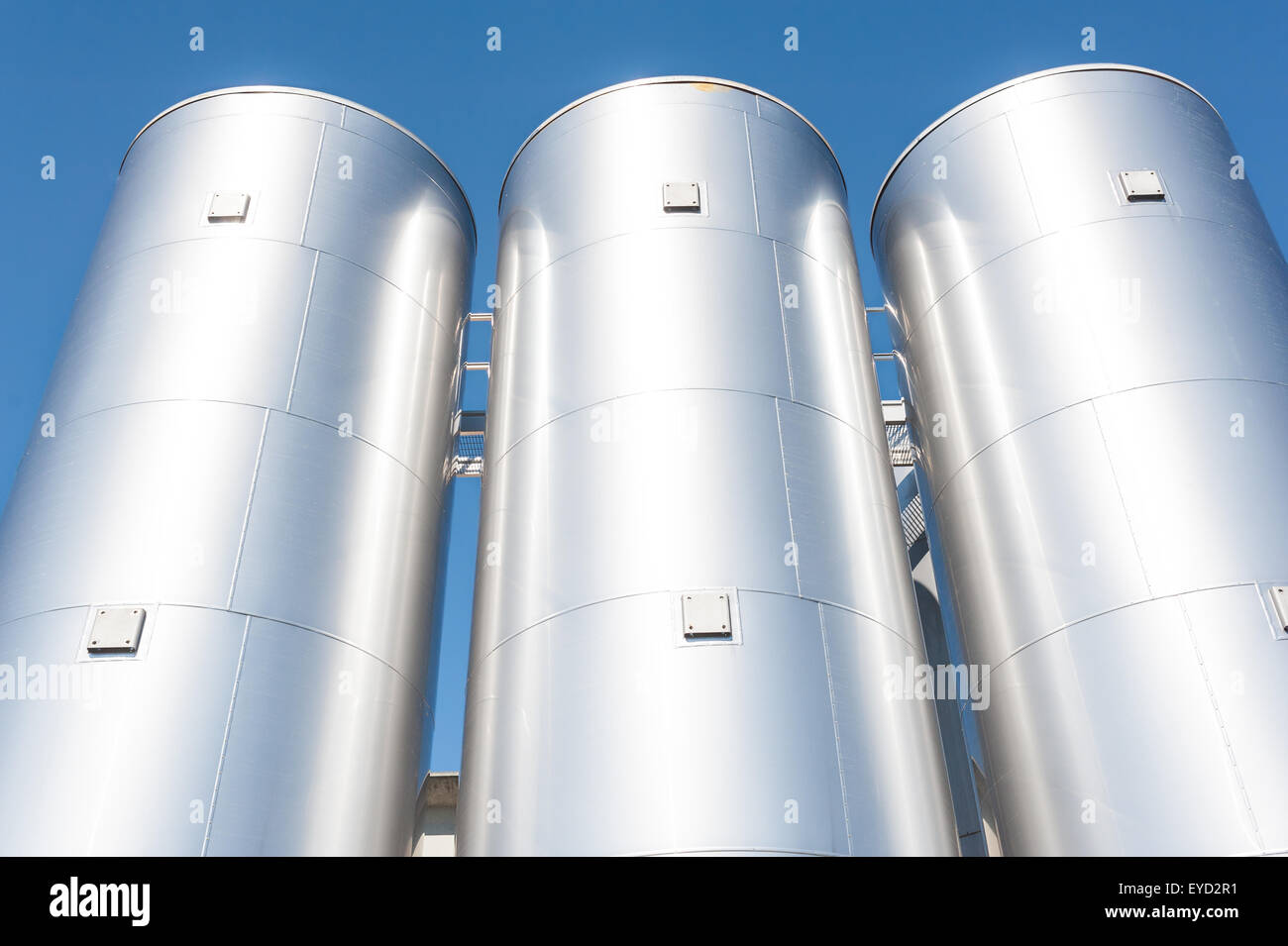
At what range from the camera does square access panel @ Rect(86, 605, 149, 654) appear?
6.99 meters

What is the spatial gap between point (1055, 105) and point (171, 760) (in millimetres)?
8724

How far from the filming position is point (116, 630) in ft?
23.1

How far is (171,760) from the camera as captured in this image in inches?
261

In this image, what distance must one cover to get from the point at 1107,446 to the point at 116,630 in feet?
21.8

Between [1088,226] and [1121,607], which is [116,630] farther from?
[1088,226]

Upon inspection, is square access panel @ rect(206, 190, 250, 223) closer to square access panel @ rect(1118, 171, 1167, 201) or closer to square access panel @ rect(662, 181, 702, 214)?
square access panel @ rect(662, 181, 702, 214)

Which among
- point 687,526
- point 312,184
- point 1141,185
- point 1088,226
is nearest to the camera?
point 687,526

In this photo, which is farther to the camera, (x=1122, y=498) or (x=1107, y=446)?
(x=1107, y=446)

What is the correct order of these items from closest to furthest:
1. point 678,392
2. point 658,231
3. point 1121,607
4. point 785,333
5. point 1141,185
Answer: point 1121,607
point 678,392
point 785,333
point 658,231
point 1141,185

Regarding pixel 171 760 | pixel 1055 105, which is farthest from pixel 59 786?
pixel 1055 105

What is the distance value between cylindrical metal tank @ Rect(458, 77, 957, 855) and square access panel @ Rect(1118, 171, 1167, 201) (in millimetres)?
2329

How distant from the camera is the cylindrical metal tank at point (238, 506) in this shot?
6734 mm

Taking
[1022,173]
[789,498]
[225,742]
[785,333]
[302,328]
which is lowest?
[225,742]

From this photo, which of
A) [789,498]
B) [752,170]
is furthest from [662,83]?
→ [789,498]
